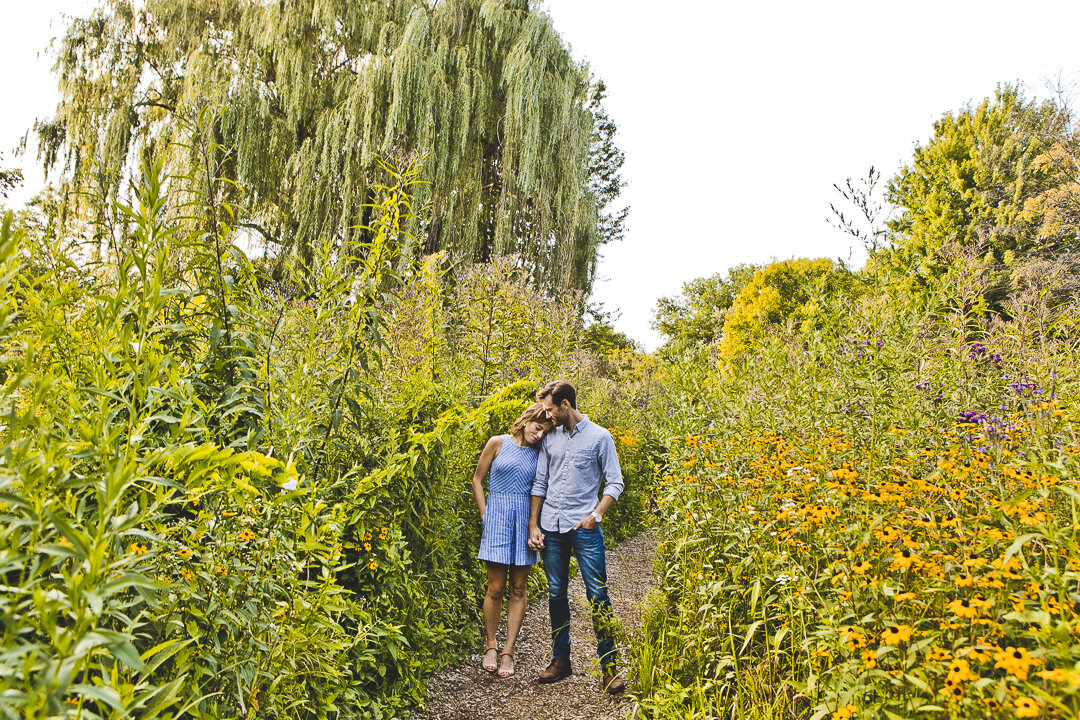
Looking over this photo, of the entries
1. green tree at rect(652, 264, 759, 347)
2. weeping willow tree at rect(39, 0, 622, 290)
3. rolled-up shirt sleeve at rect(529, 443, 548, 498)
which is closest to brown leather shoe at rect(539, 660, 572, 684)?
rolled-up shirt sleeve at rect(529, 443, 548, 498)

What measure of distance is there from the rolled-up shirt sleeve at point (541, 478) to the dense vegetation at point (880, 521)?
0.72m

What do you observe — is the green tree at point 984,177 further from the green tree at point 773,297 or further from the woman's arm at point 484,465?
the woman's arm at point 484,465

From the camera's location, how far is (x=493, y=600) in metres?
3.38

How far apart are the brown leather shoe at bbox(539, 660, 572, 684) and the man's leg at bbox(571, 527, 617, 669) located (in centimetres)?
21

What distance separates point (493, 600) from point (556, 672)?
52 cm

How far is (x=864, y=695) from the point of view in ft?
6.07

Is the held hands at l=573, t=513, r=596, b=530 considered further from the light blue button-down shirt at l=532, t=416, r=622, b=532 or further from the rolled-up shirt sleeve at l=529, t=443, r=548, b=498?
the rolled-up shirt sleeve at l=529, t=443, r=548, b=498

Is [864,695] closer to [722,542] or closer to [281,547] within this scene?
[722,542]

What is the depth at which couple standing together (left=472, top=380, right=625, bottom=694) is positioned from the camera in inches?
126

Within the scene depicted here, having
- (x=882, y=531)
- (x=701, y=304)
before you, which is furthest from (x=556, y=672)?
(x=701, y=304)

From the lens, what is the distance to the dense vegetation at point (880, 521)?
5.08 ft

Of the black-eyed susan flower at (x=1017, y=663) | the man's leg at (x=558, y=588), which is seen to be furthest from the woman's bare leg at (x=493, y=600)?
the black-eyed susan flower at (x=1017, y=663)

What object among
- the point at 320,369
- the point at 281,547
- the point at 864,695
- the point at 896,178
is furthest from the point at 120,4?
the point at 896,178

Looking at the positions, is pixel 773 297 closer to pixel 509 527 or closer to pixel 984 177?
pixel 984 177
